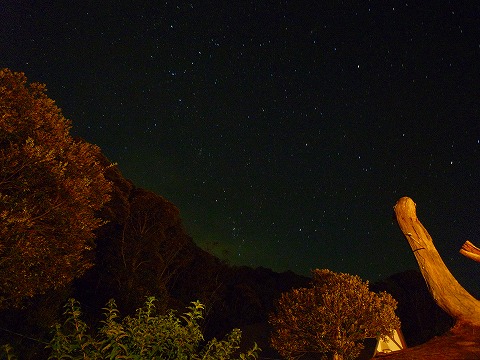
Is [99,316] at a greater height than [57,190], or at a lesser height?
lesser

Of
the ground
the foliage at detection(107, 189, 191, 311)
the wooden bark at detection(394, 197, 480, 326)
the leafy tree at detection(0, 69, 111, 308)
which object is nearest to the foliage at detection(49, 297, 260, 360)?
the ground

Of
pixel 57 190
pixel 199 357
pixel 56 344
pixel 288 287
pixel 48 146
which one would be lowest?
pixel 56 344

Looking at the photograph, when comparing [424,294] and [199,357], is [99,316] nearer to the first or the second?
[199,357]

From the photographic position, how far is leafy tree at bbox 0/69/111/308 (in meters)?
11.2

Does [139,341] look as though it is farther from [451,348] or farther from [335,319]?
[335,319]

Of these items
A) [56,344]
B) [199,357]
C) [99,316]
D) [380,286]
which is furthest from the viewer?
[380,286]

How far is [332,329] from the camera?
17.5m

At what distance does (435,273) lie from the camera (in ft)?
18.0

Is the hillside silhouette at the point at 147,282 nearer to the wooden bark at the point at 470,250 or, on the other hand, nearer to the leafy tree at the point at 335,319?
the leafy tree at the point at 335,319

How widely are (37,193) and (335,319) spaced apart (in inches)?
447

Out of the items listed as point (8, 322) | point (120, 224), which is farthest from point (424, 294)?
point (8, 322)

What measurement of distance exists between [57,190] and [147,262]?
18617 millimetres

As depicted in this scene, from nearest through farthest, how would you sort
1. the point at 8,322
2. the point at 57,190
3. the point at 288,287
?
the point at 57,190 → the point at 8,322 → the point at 288,287

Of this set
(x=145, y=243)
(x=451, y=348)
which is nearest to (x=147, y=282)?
(x=145, y=243)
